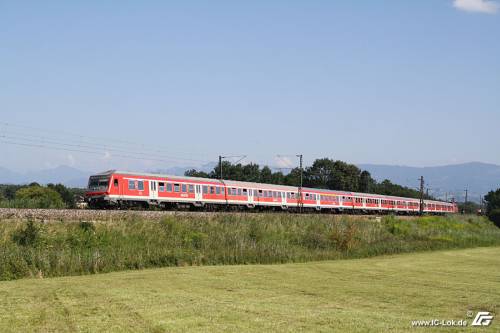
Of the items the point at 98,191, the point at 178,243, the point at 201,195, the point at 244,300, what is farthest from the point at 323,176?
the point at 244,300

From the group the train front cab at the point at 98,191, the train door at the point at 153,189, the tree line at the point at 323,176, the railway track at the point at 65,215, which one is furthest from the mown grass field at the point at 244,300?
the tree line at the point at 323,176

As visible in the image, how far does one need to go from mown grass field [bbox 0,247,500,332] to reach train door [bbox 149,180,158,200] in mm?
20507

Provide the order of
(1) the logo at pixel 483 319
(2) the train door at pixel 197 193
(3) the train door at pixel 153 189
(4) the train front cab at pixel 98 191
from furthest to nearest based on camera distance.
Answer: (2) the train door at pixel 197 193 → (3) the train door at pixel 153 189 → (4) the train front cab at pixel 98 191 → (1) the logo at pixel 483 319

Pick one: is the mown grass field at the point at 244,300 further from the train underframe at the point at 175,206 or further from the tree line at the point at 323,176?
the tree line at the point at 323,176

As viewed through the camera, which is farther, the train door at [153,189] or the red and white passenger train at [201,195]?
the train door at [153,189]

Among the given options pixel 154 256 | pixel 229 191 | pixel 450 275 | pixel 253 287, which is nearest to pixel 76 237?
pixel 154 256

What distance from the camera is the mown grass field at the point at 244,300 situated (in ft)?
38.9

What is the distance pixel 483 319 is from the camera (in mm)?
12516

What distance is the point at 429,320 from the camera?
12328 millimetres

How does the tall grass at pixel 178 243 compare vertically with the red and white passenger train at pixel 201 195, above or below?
below

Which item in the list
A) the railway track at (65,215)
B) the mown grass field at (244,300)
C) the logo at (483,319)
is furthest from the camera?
the railway track at (65,215)

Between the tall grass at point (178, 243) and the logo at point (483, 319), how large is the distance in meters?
14.6

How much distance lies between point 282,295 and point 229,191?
3648cm

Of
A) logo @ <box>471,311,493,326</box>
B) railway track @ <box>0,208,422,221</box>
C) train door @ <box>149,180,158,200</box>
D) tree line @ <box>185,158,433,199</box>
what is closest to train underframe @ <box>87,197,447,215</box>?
train door @ <box>149,180,158,200</box>
